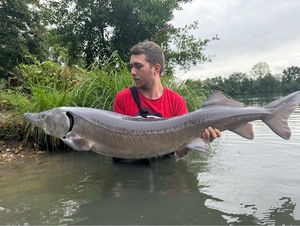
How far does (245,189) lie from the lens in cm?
365

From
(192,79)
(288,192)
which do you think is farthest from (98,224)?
(192,79)

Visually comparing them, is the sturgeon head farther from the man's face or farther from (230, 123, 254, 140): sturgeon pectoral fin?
(230, 123, 254, 140): sturgeon pectoral fin

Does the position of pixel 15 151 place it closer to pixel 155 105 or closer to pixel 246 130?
pixel 155 105

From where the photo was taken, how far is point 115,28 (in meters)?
22.7

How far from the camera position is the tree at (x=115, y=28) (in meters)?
22.1

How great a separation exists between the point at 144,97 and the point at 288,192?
1784 millimetres

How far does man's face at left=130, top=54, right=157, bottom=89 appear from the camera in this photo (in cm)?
387

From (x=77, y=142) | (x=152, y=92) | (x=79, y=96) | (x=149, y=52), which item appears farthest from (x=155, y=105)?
(x=79, y=96)

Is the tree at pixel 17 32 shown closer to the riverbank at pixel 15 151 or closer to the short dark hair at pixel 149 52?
the riverbank at pixel 15 151

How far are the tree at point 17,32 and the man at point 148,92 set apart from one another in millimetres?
22816

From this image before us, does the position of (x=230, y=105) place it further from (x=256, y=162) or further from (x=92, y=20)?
(x=92, y=20)

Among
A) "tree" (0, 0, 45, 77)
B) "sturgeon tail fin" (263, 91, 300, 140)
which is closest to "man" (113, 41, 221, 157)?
"sturgeon tail fin" (263, 91, 300, 140)

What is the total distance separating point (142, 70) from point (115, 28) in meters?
19.5

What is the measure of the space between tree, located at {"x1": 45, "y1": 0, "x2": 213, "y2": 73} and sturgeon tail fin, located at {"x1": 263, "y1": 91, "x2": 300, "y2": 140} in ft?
62.6
